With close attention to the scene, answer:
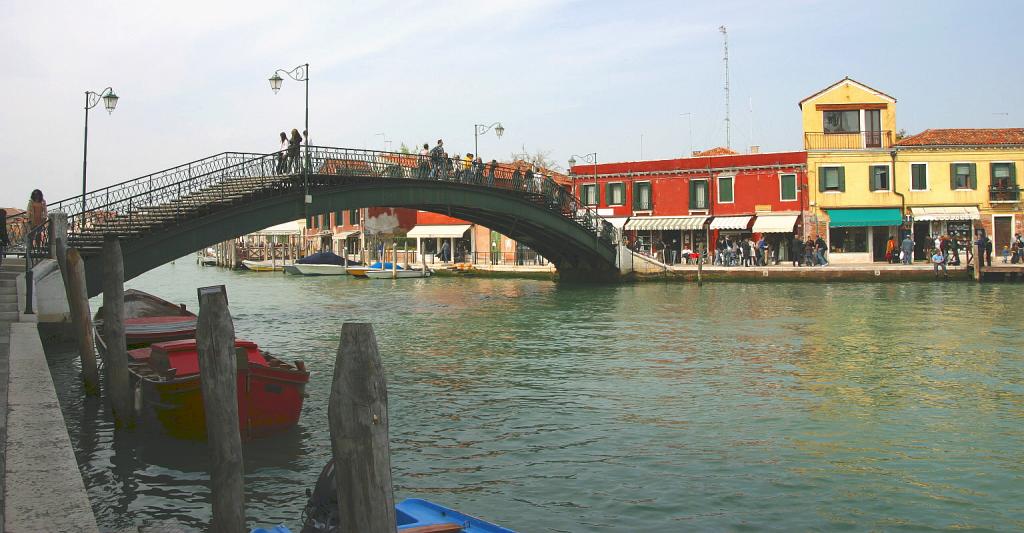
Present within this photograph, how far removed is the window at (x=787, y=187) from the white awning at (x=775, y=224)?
2.93 feet

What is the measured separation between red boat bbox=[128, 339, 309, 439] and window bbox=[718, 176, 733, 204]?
36.3m

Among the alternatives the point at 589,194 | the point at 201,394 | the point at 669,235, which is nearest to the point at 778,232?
the point at 669,235

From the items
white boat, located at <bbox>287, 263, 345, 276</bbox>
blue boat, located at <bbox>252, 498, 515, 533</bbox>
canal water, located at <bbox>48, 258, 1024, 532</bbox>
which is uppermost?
white boat, located at <bbox>287, 263, 345, 276</bbox>

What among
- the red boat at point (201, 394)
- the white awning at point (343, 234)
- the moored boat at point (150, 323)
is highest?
the white awning at point (343, 234)

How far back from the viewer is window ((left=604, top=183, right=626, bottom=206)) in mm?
47656

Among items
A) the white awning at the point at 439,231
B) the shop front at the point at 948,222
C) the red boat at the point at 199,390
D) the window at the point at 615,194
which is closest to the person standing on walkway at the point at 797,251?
the shop front at the point at 948,222

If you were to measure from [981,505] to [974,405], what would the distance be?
4601 millimetres

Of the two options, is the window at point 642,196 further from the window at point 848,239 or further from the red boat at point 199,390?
the red boat at point 199,390

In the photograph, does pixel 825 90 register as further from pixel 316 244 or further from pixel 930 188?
pixel 316 244

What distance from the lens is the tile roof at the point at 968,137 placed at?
41531 millimetres

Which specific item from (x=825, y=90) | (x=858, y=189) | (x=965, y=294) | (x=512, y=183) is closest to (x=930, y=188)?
(x=858, y=189)

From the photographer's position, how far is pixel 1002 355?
54.2ft

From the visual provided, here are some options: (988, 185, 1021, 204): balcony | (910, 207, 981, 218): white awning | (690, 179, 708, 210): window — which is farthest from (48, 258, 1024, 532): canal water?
(690, 179, 708, 210): window

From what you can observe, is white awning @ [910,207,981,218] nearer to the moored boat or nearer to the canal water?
the canal water
